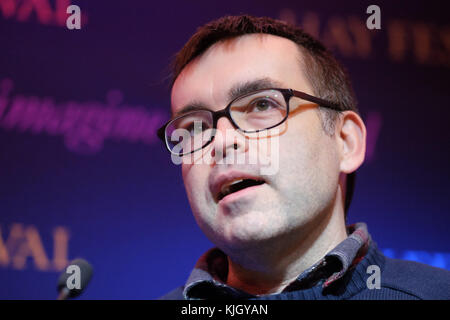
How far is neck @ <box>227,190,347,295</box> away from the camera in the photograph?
840 millimetres

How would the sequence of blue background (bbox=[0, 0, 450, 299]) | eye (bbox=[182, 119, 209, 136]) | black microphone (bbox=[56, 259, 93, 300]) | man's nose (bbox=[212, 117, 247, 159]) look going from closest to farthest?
black microphone (bbox=[56, 259, 93, 300]) < man's nose (bbox=[212, 117, 247, 159]) < eye (bbox=[182, 119, 209, 136]) < blue background (bbox=[0, 0, 450, 299])

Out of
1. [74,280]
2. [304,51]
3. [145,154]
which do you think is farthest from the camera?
[145,154]

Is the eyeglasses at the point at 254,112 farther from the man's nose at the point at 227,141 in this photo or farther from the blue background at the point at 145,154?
the blue background at the point at 145,154

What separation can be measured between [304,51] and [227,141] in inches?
13.7

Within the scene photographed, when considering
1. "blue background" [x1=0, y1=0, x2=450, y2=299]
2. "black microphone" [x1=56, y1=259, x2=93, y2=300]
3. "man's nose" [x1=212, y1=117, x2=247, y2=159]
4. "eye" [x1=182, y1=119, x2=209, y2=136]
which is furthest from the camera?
"blue background" [x1=0, y1=0, x2=450, y2=299]

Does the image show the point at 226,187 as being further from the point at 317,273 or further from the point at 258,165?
the point at 317,273

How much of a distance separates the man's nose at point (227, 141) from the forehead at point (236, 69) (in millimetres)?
68

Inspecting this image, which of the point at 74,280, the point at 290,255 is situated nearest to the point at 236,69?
the point at 290,255

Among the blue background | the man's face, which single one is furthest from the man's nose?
the blue background

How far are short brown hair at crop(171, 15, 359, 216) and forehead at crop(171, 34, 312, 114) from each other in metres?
0.02

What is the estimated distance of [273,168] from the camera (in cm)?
80

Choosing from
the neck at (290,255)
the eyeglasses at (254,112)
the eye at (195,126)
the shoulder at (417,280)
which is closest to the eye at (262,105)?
the eyeglasses at (254,112)

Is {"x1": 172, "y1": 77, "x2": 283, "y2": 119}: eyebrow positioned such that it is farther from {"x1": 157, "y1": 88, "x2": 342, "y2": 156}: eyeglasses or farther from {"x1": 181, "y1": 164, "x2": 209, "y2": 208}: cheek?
{"x1": 181, "y1": 164, "x2": 209, "y2": 208}: cheek
